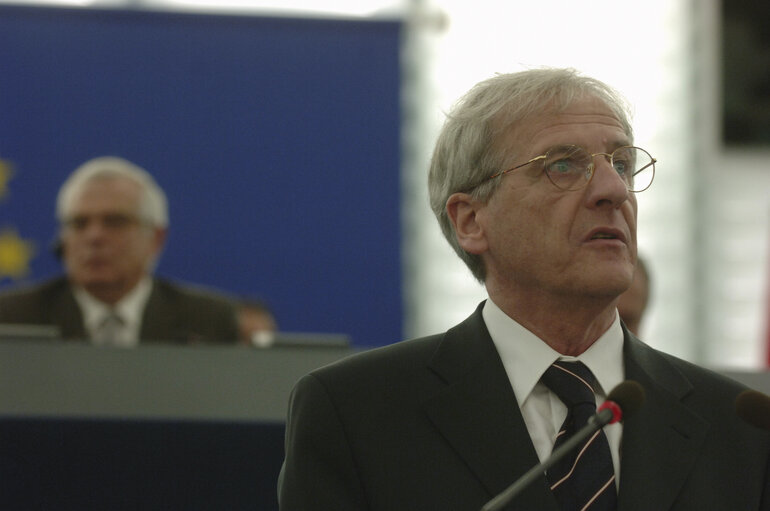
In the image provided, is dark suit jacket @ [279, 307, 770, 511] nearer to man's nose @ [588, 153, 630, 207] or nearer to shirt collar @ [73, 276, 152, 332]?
man's nose @ [588, 153, 630, 207]

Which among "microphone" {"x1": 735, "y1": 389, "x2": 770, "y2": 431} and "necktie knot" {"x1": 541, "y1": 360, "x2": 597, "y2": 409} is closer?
"microphone" {"x1": 735, "y1": 389, "x2": 770, "y2": 431}

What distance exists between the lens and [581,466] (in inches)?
74.8

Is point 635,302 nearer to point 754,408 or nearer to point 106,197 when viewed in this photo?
point 106,197

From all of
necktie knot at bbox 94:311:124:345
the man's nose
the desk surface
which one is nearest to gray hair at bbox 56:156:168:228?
necktie knot at bbox 94:311:124:345

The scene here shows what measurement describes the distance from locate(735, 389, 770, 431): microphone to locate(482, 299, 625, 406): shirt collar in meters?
0.32

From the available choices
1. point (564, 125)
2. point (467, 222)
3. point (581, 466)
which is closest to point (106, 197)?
point (467, 222)

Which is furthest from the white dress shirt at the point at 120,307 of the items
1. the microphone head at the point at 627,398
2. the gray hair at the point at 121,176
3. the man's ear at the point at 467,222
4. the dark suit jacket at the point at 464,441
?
the microphone head at the point at 627,398

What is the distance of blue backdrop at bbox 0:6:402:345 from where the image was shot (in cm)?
514

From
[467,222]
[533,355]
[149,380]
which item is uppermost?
[467,222]

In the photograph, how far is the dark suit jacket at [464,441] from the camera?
1.88 m

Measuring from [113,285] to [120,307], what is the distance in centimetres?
8

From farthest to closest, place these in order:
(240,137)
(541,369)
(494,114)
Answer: (240,137), (494,114), (541,369)

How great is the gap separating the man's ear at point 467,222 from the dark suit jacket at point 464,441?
214 millimetres

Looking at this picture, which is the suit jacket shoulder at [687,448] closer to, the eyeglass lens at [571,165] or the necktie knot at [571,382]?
the necktie knot at [571,382]
